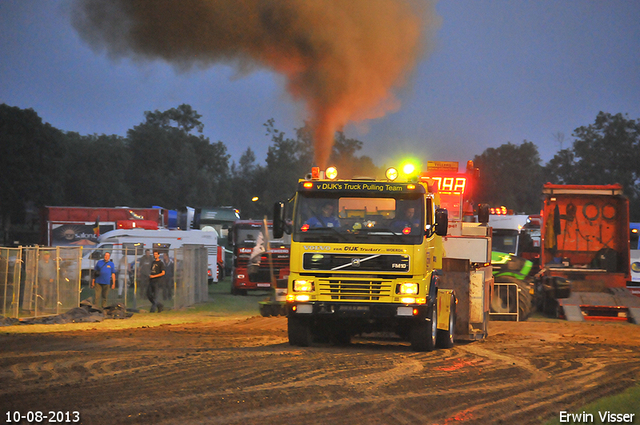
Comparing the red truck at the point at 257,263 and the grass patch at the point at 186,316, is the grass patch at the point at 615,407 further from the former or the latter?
the red truck at the point at 257,263

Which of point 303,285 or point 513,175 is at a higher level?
point 513,175

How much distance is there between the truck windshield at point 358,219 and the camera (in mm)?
13211

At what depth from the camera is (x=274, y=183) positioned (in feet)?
288

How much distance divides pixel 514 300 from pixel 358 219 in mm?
9447

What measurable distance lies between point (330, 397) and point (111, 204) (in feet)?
280

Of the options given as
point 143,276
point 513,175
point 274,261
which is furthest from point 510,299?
point 513,175

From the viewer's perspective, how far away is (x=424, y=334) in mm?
13742

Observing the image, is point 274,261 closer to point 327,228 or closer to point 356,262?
point 327,228

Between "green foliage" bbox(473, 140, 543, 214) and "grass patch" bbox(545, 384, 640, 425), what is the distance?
314 ft

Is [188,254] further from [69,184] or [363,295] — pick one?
[69,184]

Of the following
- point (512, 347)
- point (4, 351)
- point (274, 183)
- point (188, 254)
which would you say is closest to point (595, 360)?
point (512, 347)

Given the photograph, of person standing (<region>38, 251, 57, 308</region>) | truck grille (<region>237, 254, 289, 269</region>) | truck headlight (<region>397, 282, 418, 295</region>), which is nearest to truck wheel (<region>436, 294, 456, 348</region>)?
truck headlight (<region>397, 282, 418, 295</region>)

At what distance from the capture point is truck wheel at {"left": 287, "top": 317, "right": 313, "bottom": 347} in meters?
14.1

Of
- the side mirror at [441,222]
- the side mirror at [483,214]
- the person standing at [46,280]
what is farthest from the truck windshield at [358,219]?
the person standing at [46,280]
